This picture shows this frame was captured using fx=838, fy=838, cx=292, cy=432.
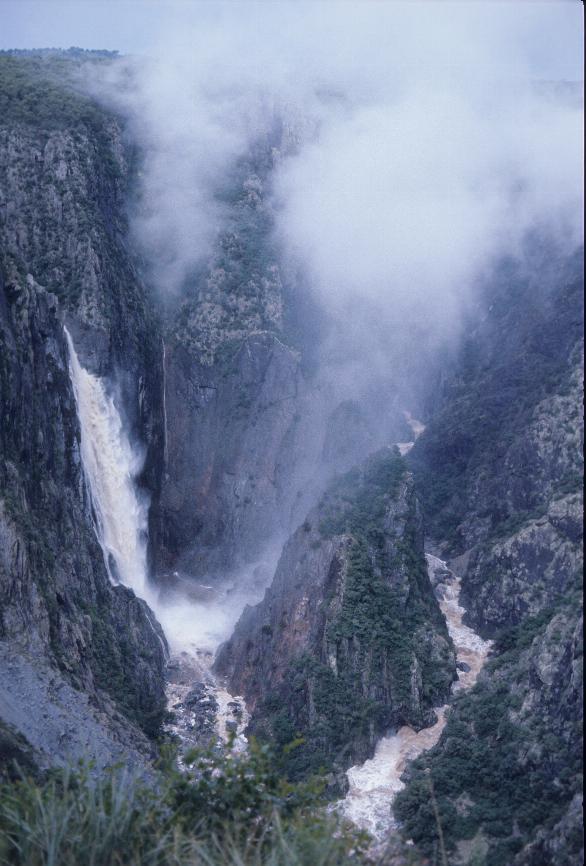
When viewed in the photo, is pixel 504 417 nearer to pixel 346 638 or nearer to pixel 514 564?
pixel 514 564

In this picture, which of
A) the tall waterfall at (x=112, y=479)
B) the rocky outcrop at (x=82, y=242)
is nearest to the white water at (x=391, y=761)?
the tall waterfall at (x=112, y=479)

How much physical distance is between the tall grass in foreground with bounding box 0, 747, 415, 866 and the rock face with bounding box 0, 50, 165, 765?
10455 millimetres

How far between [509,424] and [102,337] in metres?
30.2

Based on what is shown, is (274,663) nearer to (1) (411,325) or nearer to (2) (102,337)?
(2) (102,337)

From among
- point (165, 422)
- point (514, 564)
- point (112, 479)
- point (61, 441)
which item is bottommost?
point (514, 564)

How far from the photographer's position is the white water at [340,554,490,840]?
36.2 m

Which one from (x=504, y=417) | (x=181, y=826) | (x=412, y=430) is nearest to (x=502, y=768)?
(x=181, y=826)

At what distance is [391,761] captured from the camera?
40531mm

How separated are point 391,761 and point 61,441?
23.9m

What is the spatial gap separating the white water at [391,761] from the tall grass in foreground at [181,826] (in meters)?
16.8

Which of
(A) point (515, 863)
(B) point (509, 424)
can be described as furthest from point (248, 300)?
(A) point (515, 863)

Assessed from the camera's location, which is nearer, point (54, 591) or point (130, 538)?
point (54, 591)

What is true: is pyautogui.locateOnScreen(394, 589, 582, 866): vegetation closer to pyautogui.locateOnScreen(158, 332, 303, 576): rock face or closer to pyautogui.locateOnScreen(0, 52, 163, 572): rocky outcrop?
pyautogui.locateOnScreen(158, 332, 303, 576): rock face

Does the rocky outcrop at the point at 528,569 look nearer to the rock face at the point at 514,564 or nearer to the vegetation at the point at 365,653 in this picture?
the rock face at the point at 514,564
